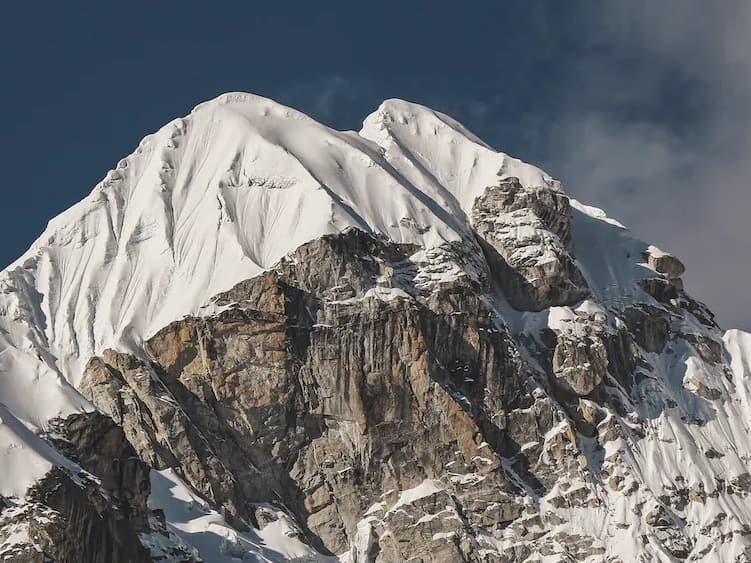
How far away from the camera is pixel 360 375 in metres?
164

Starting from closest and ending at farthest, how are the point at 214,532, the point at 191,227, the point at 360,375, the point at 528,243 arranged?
the point at 214,532 < the point at 360,375 < the point at 191,227 < the point at 528,243

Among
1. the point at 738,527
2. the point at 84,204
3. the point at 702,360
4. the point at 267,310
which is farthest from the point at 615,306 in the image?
the point at 84,204

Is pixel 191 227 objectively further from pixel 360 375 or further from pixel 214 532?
pixel 214 532

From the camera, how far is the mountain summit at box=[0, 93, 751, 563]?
518 ft

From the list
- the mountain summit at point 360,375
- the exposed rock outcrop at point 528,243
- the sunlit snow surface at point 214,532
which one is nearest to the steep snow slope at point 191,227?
the mountain summit at point 360,375

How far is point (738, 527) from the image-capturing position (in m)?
170

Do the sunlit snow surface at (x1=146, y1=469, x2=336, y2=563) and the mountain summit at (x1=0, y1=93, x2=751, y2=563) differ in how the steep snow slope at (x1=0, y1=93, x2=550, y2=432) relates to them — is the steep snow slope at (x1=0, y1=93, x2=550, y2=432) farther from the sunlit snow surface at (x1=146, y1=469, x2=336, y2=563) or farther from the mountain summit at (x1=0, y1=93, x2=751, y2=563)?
the sunlit snow surface at (x1=146, y1=469, x2=336, y2=563)

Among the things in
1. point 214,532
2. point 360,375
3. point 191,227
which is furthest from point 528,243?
point 214,532

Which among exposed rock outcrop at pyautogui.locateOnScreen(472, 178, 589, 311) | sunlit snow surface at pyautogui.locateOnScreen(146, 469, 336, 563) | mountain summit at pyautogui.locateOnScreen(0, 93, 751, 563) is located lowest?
sunlit snow surface at pyautogui.locateOnScreen(146, 469, 336, 563)

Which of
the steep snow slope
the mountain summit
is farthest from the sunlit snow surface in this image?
the steep snow slope

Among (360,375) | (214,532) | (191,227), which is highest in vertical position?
(191,227)

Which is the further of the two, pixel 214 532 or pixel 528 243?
pixel 528 243

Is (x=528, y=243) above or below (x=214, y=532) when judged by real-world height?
above

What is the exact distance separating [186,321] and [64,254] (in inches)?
1140
